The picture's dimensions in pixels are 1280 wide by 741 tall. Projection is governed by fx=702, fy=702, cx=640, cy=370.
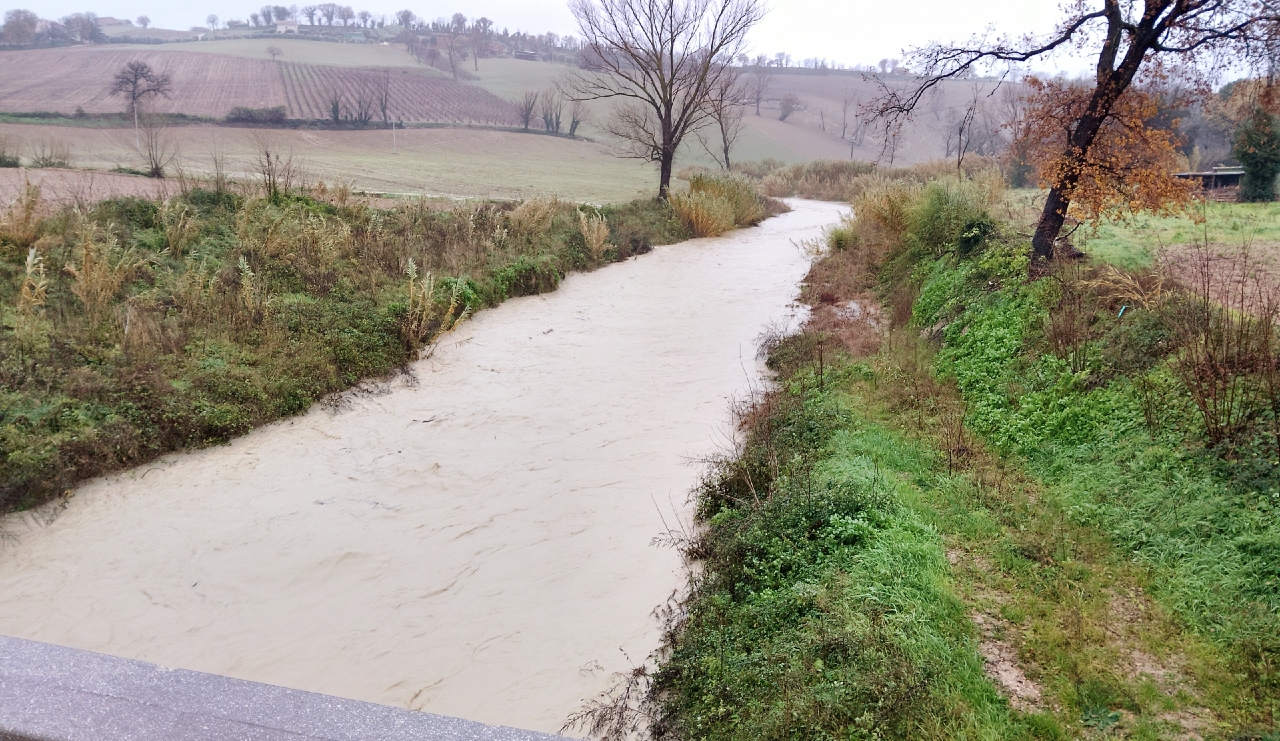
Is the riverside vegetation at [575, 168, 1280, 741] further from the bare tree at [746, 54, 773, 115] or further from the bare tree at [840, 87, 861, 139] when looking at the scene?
the bare tree at [840, 87, 861, 139]

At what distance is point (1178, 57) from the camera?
736cm

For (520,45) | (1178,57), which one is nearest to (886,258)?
(1178,57)

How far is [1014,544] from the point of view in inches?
183

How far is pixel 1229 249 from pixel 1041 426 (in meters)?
5.83

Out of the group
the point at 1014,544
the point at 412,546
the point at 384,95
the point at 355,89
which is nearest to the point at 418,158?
the point at 384,95

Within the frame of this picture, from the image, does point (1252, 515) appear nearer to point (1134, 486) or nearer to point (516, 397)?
point (1134, 486)

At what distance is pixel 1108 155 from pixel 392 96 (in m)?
47.6

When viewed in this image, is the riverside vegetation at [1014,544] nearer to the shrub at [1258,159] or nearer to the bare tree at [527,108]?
the shrub at [1258,159]

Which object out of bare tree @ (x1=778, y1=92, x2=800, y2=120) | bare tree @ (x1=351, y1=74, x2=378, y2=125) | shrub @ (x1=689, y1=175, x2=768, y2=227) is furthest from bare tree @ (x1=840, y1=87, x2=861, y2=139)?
shrub @ (x1=689, y1=175, x2=768, y2=227)

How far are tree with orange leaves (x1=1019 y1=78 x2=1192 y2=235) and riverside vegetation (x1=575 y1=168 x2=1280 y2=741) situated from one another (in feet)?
2.60

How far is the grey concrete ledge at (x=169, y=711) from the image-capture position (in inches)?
95.3

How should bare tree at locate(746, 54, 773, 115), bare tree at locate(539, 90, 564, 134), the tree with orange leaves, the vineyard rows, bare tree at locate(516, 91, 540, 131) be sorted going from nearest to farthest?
the tree with orange leaves → the vineyard rows → bare tree at locate(516, 91, 540, 131) → bare tree at locate(539, 90, 564, 134) → bare tree at locate(746, 54, 773, 115)

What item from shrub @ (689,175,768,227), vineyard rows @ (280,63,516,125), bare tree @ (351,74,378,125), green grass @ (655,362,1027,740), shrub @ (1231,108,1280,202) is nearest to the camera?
green grass @ (655,362,1027,740)

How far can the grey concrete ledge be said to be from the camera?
7.94ft
